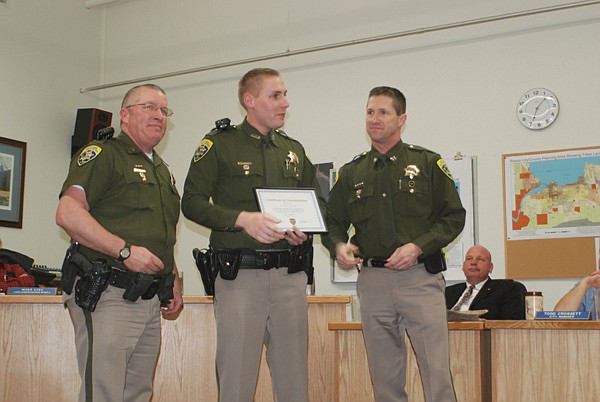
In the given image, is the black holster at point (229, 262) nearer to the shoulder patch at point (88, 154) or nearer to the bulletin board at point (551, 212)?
the shoulder patch at point (88, 154)

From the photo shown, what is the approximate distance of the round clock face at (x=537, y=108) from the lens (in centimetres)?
607

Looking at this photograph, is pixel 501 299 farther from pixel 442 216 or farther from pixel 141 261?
pixel 141 261

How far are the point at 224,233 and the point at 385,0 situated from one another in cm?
432

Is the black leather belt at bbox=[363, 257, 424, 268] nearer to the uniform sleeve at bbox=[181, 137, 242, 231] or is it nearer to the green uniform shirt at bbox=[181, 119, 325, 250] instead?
the green uniform shirt at bbox=[181, 119, 325, 250]

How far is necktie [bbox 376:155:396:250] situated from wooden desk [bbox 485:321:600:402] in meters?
0.69

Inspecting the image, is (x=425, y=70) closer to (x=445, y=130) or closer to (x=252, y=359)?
(x=445, y=130)

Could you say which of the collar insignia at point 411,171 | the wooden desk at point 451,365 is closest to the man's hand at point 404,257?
the collar insignia at point 411,171

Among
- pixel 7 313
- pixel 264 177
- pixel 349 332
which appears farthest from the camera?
pixel 7 313

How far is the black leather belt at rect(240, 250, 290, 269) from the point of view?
10.1 ft

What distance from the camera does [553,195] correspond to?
238 inches

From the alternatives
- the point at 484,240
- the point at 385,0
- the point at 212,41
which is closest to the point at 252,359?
the point at 484,240

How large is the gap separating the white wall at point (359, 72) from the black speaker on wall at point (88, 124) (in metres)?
0.20

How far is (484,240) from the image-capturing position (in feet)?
20.7

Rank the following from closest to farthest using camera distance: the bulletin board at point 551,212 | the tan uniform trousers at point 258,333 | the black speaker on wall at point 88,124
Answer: the tan uniform trousers at point 258,333 → the bulletin board at point 551,212 → the black speaker on wall at point 88,124
